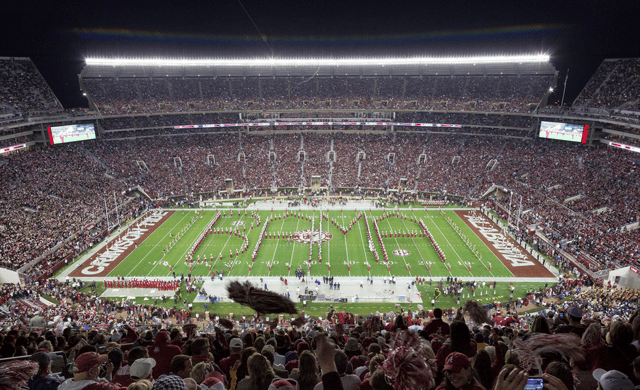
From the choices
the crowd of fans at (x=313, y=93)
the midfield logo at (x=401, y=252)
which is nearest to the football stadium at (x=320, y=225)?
the midfield logo at (x=401, y=252)

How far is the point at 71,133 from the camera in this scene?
144 ft

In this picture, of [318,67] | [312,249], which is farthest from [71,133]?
[318,67]

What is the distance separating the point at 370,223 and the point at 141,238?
66.8ft

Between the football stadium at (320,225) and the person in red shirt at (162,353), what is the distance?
0.02 metres

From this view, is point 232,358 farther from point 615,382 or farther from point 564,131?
point 564,131

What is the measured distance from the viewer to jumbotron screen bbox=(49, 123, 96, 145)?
41906mm

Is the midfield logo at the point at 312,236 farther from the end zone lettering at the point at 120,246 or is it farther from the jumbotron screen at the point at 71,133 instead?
the jumbotron screen at the point at 71,133

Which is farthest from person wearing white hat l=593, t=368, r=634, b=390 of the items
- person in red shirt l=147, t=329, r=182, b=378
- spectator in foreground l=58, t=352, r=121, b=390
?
person in red shirt l=147, t=329, r=182, b=378

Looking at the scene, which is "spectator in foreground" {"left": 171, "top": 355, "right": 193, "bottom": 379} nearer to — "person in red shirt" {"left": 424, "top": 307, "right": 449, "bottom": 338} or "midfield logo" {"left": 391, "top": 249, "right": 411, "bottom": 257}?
"person in red shirt" {"left": 424, "top": 307, "right": 449, "bottom": 338}

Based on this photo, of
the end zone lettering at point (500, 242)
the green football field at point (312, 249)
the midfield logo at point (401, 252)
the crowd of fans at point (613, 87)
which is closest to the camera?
the green football field at point (312, 249)

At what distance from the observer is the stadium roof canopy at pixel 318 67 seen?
52.2 m

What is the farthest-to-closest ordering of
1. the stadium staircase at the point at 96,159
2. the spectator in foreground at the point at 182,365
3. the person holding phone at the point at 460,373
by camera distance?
the stadium staircase at the point at 96,159 < the spectator in foreground at the point at 182,365 < the person holding phone at the point at 460,373

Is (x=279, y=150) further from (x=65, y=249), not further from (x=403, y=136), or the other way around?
(x=65, y=249)

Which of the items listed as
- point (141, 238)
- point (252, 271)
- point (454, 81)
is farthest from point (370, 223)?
point (454, 81)
